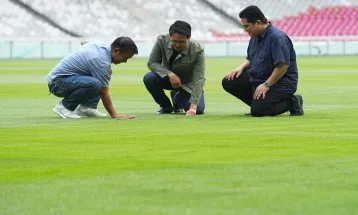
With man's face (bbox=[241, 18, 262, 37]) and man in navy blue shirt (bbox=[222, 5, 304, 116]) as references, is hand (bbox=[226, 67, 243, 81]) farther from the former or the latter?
man's face (bbox=[241, 18, 262, 37])

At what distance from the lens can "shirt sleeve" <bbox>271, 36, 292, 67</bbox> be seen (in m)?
12.0

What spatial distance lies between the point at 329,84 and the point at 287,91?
9.03 m

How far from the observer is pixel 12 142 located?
30.0 ft

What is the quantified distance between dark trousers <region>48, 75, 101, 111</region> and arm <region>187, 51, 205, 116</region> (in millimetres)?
1133

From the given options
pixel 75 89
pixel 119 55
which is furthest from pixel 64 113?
pixel 119 55

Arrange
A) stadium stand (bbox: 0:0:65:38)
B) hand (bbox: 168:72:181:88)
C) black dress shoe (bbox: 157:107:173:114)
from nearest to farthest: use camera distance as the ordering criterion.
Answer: hand (bbox: 168:72:181:88) < black dress shoe (bbox: 157:107:173:114) < stadium stand (bbox: 0:0:65:38)

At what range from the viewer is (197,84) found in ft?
42.3

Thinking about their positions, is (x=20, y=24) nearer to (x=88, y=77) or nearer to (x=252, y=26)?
(x=88, y=77)

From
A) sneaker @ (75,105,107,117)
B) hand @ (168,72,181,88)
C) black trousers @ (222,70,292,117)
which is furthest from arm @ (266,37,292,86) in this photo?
sneaker @ (75,105,107,117)

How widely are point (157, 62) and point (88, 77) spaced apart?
1.28 metres

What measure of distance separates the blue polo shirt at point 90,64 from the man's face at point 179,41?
2.58ft

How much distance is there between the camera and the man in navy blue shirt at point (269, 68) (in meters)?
12.1

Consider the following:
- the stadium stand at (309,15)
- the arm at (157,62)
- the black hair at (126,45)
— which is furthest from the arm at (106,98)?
the stadium stand at (309,15)

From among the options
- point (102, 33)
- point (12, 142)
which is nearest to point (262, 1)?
point (102, 33)
